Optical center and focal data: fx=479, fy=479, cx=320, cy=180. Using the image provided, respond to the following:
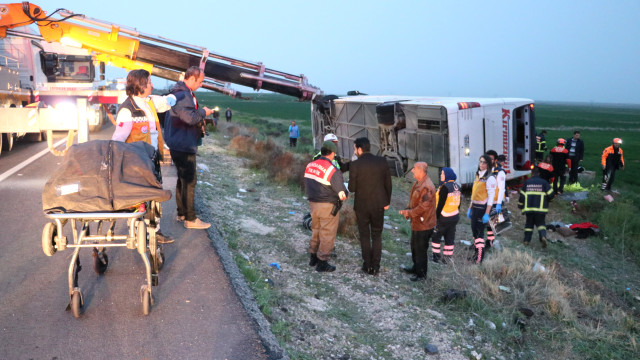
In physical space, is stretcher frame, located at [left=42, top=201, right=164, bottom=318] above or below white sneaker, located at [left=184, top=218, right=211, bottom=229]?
above

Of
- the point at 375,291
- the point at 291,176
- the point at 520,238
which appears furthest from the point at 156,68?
the point at 520,238

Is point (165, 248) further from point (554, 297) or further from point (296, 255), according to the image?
point (554, 297)

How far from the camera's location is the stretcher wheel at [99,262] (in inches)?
179

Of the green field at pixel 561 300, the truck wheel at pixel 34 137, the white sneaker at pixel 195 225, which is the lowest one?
the green field at pixel 561 300

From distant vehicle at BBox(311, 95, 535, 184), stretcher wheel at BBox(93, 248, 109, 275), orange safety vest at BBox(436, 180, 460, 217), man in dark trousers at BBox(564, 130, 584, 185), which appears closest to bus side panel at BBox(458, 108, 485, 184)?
distant vehicle at BBox(311, 95, 535, 184)

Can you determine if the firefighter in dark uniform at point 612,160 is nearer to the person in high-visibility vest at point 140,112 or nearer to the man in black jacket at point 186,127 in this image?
the man in black jacket at point 186,127

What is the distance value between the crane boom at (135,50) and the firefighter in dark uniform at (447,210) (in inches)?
251

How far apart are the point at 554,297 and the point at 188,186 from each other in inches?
201

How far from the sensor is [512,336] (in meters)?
5.69

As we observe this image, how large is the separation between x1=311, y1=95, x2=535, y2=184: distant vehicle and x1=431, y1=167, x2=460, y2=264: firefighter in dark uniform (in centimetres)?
419

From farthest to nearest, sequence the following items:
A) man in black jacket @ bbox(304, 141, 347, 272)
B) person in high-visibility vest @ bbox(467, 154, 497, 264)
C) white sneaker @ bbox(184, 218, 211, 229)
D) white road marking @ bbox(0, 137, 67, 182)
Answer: white road marking @ bbox(0, 137, 67, 182) < person in high-visibility vest @ bbox(467, 154, 497, 264) < white sneaker @ bbox(184, 218, 211, 229) < man in black jacket @ bbox(304, 141, 347, 272)

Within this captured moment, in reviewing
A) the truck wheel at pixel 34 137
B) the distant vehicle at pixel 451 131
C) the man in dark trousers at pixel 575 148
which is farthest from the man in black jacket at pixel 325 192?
the man in dark trousers at pixel 575 148

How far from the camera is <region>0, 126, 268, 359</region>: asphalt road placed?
342 centimetres

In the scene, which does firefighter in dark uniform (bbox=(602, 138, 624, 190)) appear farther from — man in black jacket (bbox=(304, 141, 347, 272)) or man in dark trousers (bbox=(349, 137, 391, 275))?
man in black jacket (bbox=(304, 141, 347, 272))
